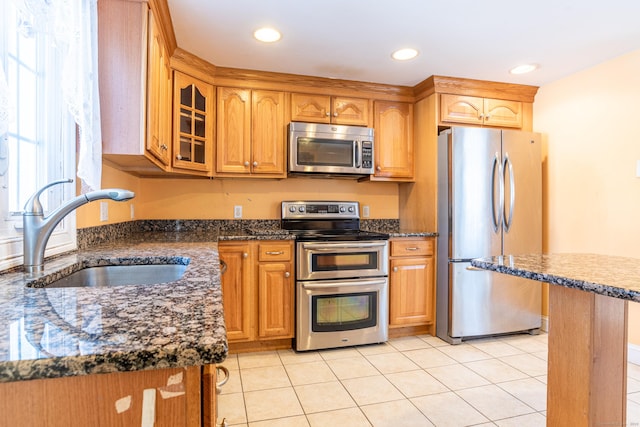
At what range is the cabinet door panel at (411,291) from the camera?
9.51 feet

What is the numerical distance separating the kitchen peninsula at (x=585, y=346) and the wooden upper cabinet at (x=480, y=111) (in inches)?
81.0

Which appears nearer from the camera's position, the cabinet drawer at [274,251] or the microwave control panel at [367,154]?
the cabinet drawer at [274,251]

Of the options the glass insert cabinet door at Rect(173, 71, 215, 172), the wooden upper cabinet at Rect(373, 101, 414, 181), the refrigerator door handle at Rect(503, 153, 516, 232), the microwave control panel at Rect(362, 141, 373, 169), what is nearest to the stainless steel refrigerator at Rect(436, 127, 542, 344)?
the refrigerator door handle at Rect(503, 153, 516, 232)

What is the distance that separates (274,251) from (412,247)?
1.14 meters

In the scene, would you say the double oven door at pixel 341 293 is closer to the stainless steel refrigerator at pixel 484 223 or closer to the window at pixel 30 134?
the stainless steel refrigerator at pixel 484 223

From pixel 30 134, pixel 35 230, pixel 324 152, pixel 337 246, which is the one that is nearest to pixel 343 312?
pixel 337 246

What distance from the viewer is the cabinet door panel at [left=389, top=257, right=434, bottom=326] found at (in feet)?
9.51

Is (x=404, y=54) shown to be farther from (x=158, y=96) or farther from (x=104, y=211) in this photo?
(x=104, y=211)

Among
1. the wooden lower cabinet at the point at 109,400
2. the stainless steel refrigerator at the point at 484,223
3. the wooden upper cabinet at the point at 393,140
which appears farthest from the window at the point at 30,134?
the stainless steel refrigerator at the point at 484,223

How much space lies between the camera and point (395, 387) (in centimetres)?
211

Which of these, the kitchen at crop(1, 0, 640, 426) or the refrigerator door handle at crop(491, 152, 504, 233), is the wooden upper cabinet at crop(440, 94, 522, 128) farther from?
the refrigerator door handle at crop(491, 152, 504, 233)

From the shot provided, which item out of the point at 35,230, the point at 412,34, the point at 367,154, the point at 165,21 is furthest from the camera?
the point at 367,154

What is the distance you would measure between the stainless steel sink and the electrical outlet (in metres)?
0.76

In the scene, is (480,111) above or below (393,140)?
above
